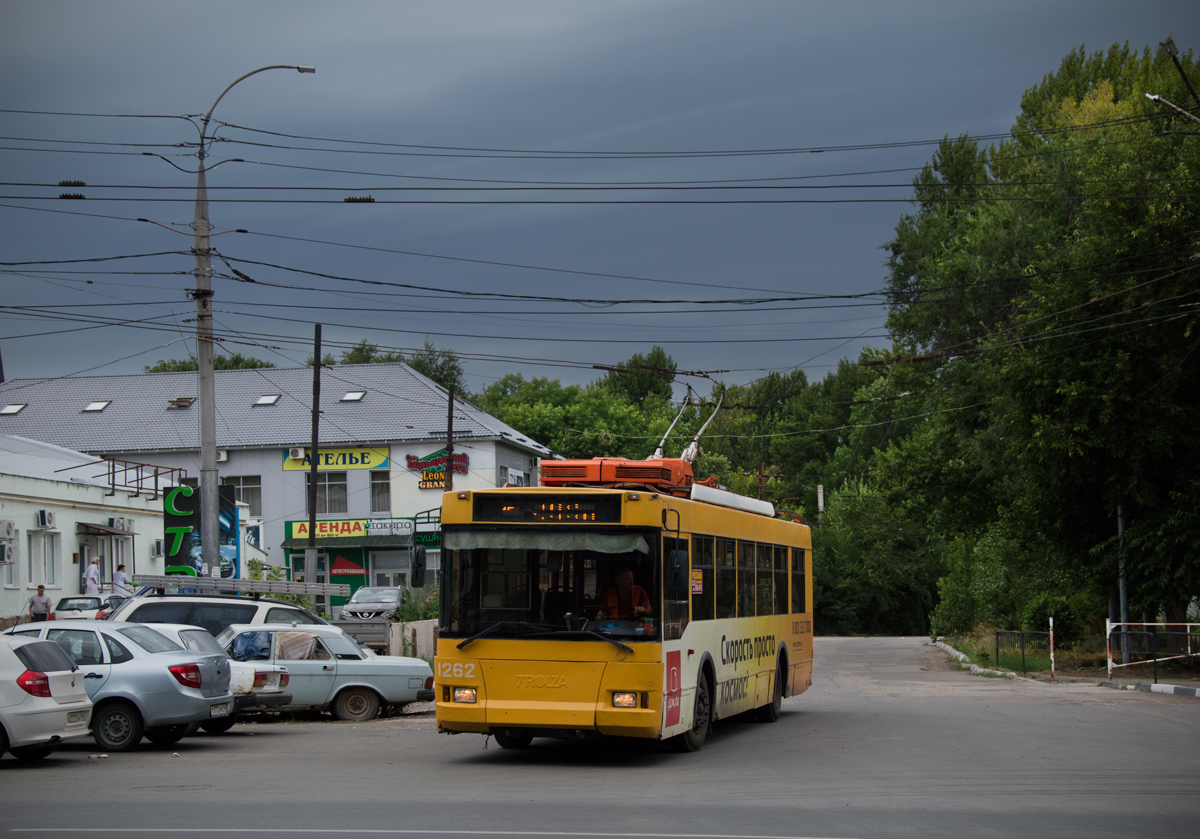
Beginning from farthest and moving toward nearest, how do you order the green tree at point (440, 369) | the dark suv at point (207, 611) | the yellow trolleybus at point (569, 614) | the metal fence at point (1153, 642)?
the green tree at point (440, 369) < the metal fence at point (1153, 642) < the dark suv at point (207, 611) < the yellow trolleybus at point (569, 614)

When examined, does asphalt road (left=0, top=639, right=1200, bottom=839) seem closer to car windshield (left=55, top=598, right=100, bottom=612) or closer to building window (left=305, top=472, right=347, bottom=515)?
car windshield (left=55, top=598, right=100, bottom=612)

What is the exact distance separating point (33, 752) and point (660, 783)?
6897mm

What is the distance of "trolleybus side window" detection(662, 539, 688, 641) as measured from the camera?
40.7 ft

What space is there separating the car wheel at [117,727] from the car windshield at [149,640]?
2.49ft

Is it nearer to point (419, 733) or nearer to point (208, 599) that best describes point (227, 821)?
point (419, 733)

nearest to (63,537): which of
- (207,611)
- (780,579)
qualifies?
(207,611)

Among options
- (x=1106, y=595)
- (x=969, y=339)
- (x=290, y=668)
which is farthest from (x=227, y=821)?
(x=969, y=339)

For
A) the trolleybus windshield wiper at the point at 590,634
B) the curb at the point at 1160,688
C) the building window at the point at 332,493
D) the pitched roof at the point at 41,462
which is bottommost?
the curb at the point at 1160,688

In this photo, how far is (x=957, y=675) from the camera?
29797mm

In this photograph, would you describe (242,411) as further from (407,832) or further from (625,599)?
(407,832)

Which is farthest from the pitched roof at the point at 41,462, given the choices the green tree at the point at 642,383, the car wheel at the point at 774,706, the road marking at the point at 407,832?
the green tree at the point at 642,383

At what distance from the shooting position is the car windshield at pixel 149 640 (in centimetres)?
1443

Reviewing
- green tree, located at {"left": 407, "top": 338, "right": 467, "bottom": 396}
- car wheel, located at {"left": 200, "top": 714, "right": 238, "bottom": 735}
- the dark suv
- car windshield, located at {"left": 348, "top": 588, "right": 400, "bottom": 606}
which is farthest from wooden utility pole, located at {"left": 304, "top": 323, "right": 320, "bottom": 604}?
green tree, located at {"left": 407, "top": 338, "right": 467, "bottom": 396}

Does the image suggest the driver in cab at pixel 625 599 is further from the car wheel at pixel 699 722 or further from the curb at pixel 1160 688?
the curb at pixel 1160 688
